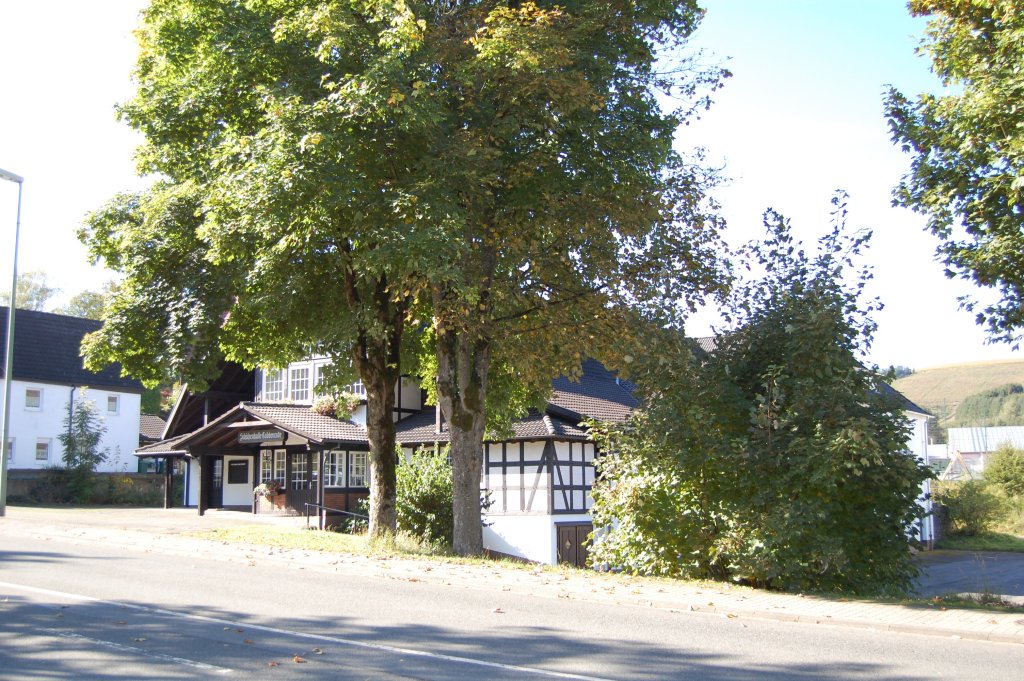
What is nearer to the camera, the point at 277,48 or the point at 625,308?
the point at 277,48

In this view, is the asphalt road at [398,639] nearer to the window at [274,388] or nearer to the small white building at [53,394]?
the window at [274,388]

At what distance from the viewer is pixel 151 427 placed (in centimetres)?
5759

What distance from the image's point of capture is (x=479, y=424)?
17344 millimetres

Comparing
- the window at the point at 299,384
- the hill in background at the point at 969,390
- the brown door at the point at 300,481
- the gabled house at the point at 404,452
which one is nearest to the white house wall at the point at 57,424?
the gabled house at the point at 404,452

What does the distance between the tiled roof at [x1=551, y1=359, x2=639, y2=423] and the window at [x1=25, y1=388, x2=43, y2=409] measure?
26.7 meters

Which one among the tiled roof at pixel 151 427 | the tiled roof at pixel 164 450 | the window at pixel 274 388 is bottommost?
the tiled roof at pixel 164 450

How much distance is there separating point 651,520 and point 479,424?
4.28 m

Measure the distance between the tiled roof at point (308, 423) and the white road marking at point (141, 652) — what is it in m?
21.8

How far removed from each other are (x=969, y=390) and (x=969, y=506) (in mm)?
138798

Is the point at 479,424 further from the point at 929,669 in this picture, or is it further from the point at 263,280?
the point at 929,669

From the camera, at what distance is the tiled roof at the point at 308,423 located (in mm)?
30625

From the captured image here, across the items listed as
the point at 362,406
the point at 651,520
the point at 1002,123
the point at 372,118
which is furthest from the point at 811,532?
the point at 362,406

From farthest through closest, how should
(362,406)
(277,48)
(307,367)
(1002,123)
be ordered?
1. (307,367)
2. (362,406)
3. (277,48)
4. (1002,123)

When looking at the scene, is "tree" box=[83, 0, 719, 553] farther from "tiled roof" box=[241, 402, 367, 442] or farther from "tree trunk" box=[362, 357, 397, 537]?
"tiled roof" box=[241, 402, 367, 442]
